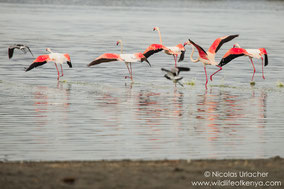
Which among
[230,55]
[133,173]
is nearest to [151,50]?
[230,55]

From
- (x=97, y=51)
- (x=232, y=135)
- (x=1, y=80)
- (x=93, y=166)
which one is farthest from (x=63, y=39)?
(x=93, y=166)

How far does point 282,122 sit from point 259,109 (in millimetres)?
1568

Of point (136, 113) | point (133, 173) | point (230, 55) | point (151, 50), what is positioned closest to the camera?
point (133, 173)

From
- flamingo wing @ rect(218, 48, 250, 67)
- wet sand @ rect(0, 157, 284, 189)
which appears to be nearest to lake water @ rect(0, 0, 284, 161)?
flamingo wing @ rect(218, 48, 250, 67)

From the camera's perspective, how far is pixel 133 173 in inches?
297

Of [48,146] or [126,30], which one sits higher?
[126,30]

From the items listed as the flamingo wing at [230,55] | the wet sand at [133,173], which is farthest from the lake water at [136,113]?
the wet sand at [133,173]

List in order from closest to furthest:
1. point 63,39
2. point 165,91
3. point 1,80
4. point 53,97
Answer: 1. point 53,97
2. point 165,91
3. point 1,80
4. point 63,39

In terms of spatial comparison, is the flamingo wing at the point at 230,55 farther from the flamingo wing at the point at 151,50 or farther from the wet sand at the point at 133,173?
the wet sand at the point at 133,173

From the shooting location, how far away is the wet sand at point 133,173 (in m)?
7.08

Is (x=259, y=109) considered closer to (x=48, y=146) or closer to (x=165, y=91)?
(x=165, y=91)

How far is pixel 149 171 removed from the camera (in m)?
7.66

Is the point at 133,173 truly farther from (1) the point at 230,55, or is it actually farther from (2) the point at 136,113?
(1) the point at 230,55

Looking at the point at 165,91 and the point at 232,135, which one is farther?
the point at 165,91
